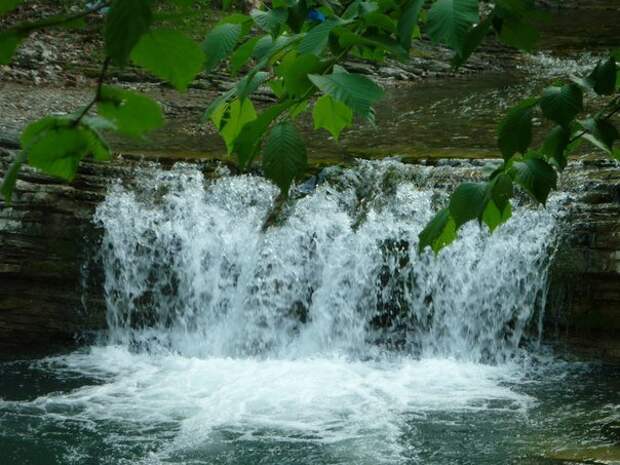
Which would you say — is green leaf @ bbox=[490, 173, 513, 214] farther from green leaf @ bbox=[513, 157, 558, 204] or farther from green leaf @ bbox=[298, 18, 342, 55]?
green leaf @ bbox=[298, 18, 342, 55]

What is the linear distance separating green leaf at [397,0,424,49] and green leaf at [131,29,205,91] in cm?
43

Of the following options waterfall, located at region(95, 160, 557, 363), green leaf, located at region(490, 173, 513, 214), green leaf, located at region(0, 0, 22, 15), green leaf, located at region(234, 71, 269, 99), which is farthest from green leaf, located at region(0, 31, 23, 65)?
waterfall, located at region(95, 160, 557, 363)

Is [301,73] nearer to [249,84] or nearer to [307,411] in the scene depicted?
[249,84]

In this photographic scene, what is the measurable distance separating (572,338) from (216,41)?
5585mm

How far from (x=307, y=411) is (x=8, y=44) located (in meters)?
4.85

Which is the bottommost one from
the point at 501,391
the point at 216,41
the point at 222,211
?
the point at 501,391

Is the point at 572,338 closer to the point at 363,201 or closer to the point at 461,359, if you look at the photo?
the point at 461,359

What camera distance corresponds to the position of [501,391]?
6008mm

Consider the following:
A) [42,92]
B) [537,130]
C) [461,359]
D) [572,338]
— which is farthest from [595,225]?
[42,92]

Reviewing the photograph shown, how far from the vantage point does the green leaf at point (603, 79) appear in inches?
73.0

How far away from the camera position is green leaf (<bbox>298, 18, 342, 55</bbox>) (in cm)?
130

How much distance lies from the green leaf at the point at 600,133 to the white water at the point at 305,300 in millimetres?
3885

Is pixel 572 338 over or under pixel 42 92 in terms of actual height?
under

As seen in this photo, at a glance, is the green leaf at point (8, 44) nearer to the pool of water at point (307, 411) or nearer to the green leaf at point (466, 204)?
the green leaf at point (466, 204)
